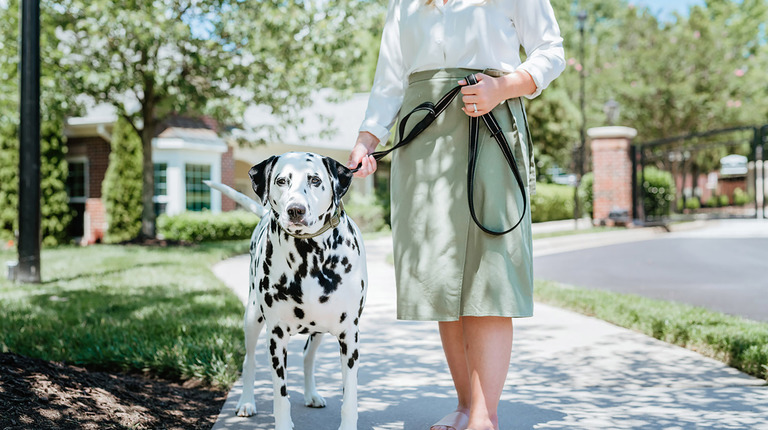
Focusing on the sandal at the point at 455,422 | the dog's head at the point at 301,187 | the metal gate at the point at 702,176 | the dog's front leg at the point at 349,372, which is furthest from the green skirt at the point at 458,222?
the metal gate at the point at 702,176

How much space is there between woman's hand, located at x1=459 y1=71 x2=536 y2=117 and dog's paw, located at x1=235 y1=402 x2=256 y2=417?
6.01 feet

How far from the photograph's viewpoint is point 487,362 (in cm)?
280

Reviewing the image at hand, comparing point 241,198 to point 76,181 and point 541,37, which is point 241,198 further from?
point 76,181

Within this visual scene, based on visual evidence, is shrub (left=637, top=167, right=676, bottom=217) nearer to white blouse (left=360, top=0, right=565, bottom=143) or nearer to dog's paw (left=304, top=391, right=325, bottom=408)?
dog's paw (left=304, top=391, right=325, bottom=408)

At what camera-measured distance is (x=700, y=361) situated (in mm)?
4504

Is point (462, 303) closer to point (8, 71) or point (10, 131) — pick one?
point (8, 71)

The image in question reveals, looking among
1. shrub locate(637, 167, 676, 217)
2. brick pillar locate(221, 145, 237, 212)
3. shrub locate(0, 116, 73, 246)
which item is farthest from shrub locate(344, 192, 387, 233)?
shrub locate(0, 116, 73, 246)

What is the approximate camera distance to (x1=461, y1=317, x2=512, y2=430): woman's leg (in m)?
2.79

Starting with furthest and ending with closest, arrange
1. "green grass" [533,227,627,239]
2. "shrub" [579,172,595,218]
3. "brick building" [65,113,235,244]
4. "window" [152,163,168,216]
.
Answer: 1. "shrub" [579,172,595,218]
2. "window" [152,163,168,216]
3. "brick building" [65,113,235,244]
4. "green grass" [533,227,627,239]

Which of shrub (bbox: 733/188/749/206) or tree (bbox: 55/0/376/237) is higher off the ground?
tree (bbox: 55/0/376/237)

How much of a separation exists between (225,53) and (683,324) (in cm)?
1130

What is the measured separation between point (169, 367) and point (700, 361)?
3.39m

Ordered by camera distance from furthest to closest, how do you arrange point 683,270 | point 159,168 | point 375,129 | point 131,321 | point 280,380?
point 159,168, point 683,270, point 131,321, point 375,129, point 280,380

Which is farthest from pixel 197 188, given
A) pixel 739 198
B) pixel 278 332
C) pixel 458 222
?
pixel 739 198
